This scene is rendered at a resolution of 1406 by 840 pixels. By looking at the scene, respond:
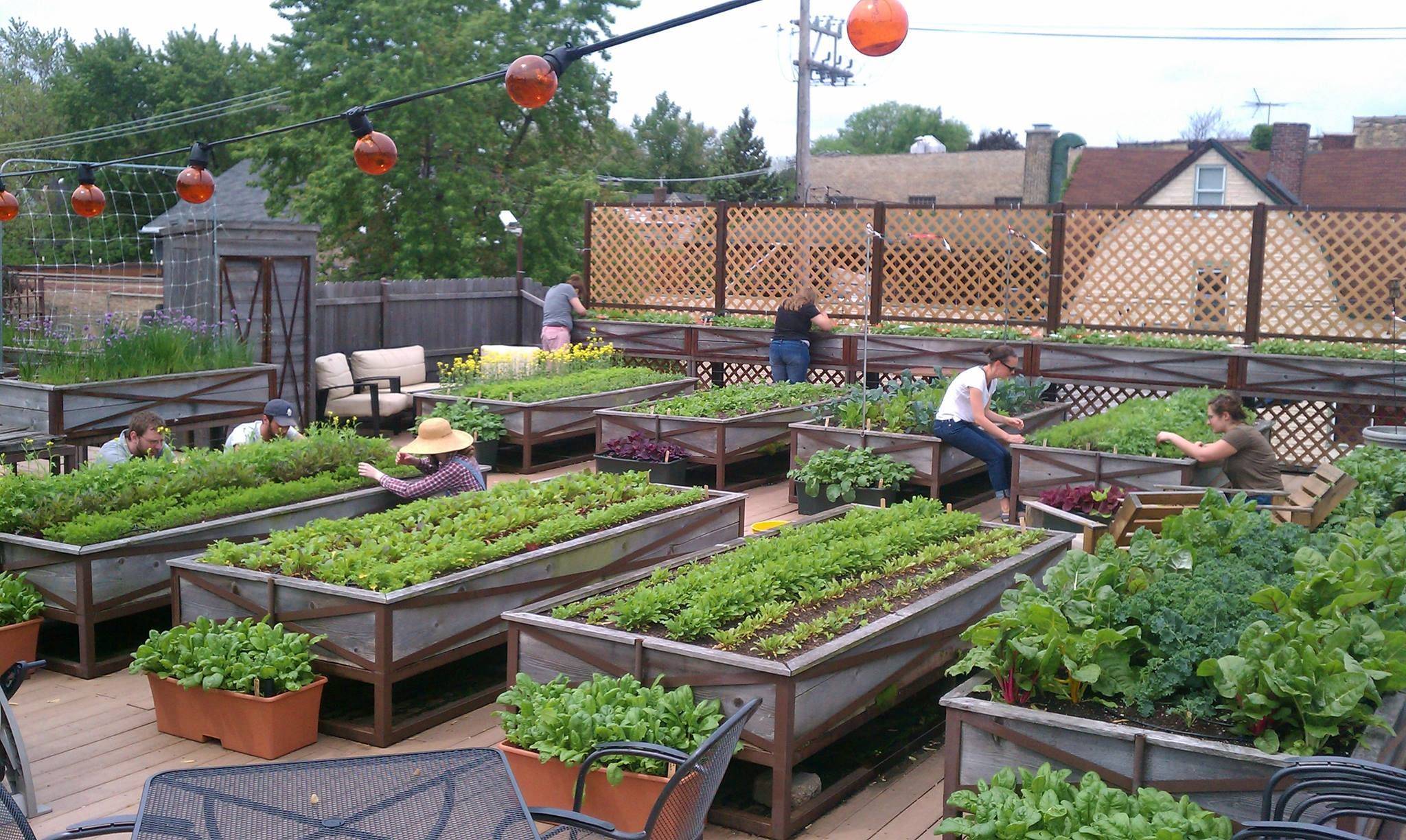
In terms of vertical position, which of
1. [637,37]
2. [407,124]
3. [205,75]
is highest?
[205,75]

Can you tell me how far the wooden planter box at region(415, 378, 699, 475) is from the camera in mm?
11609

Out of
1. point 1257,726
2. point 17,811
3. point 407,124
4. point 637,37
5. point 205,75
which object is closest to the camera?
point 17,811

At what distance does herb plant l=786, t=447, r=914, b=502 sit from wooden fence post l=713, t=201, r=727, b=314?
22.2 feet

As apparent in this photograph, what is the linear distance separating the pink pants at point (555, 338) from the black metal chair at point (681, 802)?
11.8 meters

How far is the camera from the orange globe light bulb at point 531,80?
596cm

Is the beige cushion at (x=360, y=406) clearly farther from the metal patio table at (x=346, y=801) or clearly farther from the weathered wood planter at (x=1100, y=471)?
the metal patio table at (x=346, y=801)

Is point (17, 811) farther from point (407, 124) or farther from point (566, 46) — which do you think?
point (407, 124)

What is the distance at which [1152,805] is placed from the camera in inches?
136

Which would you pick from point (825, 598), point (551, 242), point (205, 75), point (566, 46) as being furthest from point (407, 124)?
point (205, 75)

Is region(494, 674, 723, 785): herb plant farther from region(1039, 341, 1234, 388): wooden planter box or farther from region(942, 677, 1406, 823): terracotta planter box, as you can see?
region(1039, 341, 1234, 388): wooden planter box

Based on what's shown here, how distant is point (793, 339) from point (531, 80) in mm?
8038

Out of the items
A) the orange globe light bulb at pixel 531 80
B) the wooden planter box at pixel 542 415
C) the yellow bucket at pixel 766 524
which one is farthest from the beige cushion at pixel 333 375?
the orange globe light bulb at pixel 531 80

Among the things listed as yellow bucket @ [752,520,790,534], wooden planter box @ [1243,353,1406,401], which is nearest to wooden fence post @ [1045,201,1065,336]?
wooden planter box @ [1243,353,1406,401]

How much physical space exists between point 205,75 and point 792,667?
45660 millimetres
